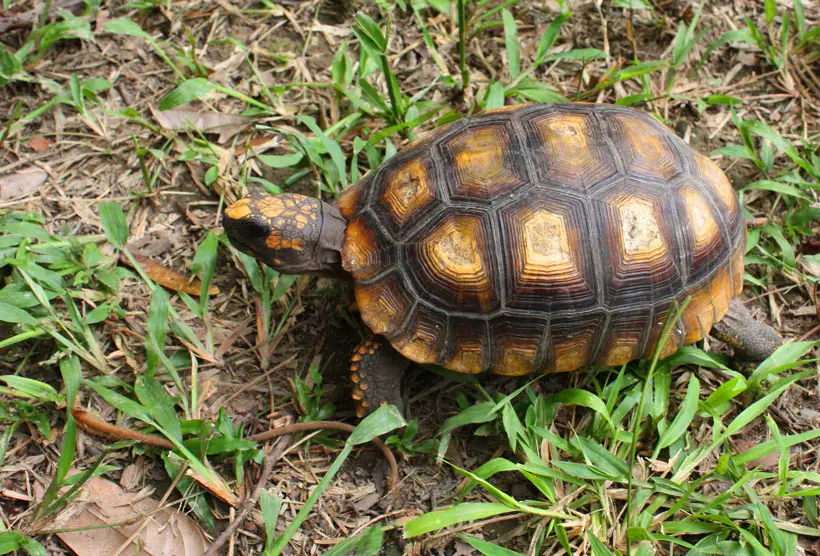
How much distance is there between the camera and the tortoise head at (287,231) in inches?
119

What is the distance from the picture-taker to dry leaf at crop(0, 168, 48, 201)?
12.3 ft

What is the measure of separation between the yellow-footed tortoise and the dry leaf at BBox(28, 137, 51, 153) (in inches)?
68.0

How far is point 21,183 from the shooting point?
379cm

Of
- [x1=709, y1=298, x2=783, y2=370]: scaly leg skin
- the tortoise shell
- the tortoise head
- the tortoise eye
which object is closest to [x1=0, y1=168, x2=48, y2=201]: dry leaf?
the tortoise head

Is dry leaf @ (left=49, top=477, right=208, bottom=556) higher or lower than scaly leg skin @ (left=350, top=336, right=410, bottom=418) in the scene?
lower

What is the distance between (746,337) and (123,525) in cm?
318

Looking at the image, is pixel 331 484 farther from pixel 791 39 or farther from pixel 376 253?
pixel 791 39

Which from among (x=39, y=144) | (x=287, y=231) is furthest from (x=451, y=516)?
(x=39, y=144)

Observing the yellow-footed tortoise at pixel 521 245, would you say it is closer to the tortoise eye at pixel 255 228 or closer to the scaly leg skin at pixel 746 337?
the tortoise eye at pixel 255 228

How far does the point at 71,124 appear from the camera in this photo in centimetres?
404

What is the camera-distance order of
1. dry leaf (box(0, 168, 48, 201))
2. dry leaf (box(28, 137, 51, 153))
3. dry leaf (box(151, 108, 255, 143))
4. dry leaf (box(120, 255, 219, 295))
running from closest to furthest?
dry leaf (box(120, 255, 219, 295))
dry leaf (box(0, 168, 48, 201))
dry leaf (box(28, 137, 51, 153))
dry leaf (box(151, 108, 255, 143))

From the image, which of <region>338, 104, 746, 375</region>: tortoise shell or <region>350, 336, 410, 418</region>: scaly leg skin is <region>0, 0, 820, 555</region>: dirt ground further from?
<region>338, 104, 746, 375</region>: tortoise shell

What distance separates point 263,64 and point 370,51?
0.98 m

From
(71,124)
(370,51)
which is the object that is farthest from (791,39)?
(71,124)
